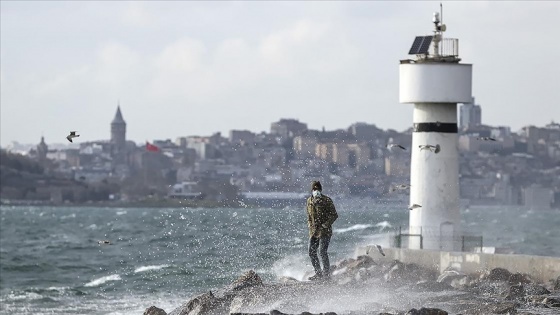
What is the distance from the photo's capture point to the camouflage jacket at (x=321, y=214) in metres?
22.1

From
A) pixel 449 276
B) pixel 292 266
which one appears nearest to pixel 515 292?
pixel 449 276

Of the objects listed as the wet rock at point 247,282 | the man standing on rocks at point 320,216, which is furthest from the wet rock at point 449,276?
the wet rock at point 247,282

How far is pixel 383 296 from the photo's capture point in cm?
2195

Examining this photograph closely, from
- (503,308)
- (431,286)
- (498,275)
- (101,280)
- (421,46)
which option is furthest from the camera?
(101,280)

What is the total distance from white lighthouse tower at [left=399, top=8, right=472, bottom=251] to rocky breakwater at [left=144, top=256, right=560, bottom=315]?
2.76 meters

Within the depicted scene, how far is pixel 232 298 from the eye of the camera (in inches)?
838

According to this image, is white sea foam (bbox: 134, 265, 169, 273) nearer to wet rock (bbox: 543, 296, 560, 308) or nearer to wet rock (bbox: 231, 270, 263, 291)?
wet rock (bbox: 231, 270, 263, 291)

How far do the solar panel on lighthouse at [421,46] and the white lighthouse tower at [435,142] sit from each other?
19mm

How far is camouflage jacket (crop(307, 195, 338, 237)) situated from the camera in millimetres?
22078

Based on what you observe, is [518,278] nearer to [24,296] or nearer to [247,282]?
[247,282]

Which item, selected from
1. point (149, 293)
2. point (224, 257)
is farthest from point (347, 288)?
point (224, 257)

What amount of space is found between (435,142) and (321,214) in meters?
6.56

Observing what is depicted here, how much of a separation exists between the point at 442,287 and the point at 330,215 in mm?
2815

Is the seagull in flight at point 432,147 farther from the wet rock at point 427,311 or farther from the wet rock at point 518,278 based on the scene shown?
the wet rock at point 427,311
